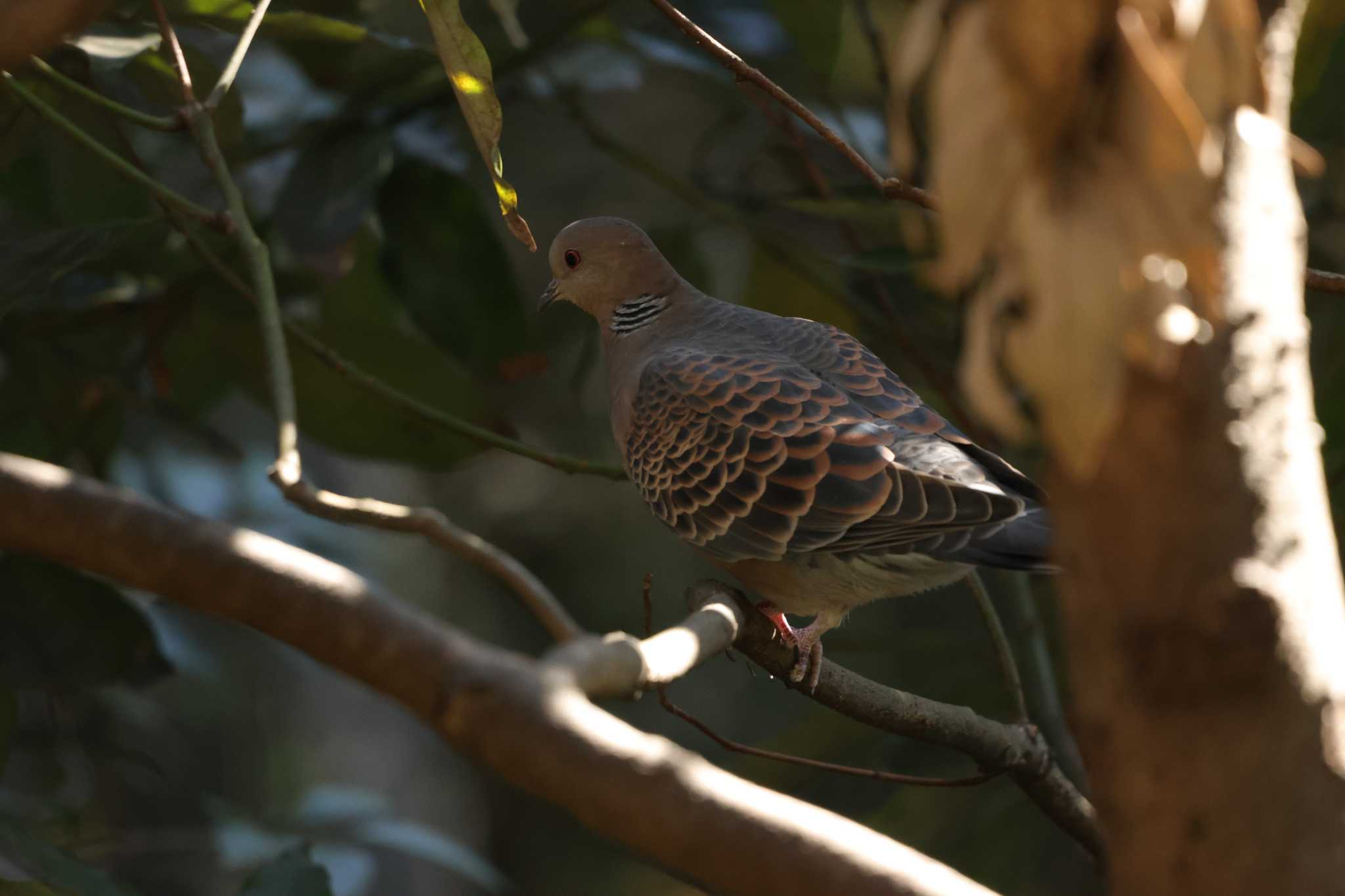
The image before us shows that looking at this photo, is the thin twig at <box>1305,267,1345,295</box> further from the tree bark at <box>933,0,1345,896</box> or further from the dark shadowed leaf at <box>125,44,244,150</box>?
the dark shadowed leaf at <box>125,44,244,150</box>

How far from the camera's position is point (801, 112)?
122cm

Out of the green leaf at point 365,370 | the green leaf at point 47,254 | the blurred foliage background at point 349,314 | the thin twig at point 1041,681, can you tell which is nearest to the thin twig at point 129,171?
the blurred foliage background at point 349,314

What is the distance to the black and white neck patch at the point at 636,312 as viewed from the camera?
2.23 m

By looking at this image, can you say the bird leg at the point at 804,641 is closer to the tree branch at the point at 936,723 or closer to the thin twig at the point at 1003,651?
the tree branch at the point at 936,723

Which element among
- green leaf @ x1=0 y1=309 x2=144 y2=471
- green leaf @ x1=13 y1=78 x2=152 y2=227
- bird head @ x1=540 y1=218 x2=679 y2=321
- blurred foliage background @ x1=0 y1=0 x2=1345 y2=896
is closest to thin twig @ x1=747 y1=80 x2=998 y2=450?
blurred foliage background @ x1=0 y1=0 x2=1345 y2=896

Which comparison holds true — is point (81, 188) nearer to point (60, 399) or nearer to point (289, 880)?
point (60, 399)

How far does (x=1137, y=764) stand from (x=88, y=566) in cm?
54

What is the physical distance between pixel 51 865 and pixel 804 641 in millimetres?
881

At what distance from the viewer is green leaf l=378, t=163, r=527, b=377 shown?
2156mm

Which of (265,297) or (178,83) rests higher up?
(178,83)

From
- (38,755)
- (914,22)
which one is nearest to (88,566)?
(914,22)

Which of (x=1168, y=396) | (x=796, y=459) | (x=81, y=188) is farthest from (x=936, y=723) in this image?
(x=81, y=188)

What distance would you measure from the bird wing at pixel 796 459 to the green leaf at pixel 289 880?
24.7 inches

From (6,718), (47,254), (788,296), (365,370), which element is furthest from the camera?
(788,296)
